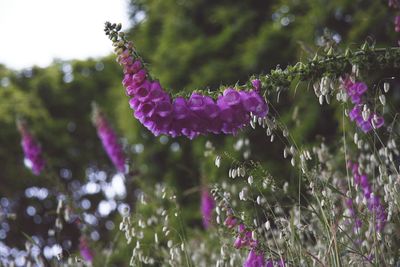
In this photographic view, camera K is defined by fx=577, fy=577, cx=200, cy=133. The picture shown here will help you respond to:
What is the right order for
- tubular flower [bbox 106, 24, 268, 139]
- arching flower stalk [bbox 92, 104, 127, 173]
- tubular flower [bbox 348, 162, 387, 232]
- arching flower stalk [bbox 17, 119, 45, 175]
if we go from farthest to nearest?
arching flower stalk [bbox 92, 104, 127, 173]
arching flower stalk [bbox 17, 119, 45, 175]
tubular flower [bbox 348, 162, 387, 232]
tubular flower [bbox 106, 24, 268, 139]

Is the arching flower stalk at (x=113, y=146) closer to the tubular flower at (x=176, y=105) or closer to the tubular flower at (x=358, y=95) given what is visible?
the tubular flower at (x=358, y=95)

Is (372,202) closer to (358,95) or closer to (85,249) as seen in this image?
(358,95)

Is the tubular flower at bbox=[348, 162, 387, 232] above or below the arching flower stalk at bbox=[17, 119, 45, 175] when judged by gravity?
below

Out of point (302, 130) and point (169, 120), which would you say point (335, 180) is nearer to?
point (169, 120)

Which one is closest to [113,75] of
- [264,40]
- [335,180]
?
[264,40]

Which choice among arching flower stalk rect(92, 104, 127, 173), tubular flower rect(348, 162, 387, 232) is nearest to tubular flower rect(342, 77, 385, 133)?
tubular flower rect(348, 162, 387, 232)

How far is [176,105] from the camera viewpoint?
2117mm

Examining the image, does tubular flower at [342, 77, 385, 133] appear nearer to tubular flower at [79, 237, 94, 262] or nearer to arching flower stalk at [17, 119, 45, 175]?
tubular flower at [79, 237, 94, 262]

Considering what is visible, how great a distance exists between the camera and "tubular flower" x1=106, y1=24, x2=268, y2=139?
82.7 inches

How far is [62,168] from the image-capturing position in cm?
998

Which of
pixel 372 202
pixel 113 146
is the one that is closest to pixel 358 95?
Answer: pixel 372 202

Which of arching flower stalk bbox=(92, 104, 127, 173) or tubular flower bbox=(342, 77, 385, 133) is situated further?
arching flower stalk bbox=(92, 104, 127, 173)

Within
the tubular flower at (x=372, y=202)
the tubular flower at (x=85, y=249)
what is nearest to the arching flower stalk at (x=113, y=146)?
the tubular flower at (x=85, y=249)

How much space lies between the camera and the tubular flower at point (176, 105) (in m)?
2.10
